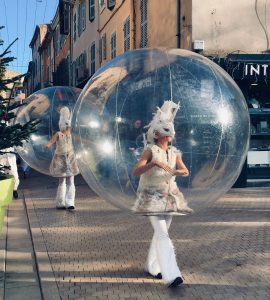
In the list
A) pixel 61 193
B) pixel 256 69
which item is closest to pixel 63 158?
pixel 61 193

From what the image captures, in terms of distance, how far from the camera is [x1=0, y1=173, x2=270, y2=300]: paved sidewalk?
4.88 meters

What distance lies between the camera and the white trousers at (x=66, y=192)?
9.44m

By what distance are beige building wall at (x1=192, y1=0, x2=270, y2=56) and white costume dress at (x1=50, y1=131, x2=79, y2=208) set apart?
501cm

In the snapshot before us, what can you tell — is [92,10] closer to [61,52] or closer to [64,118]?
[61,52]

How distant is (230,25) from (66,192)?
602 cm

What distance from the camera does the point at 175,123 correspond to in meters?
4.62

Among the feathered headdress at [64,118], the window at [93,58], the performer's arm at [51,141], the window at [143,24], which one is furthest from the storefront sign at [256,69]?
the window at [93,58]

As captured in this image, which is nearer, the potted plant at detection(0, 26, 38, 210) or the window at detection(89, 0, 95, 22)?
the potted plant at detection(0, 26, 38, 210)

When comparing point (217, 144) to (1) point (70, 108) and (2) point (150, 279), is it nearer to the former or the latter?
(2) point (150, 279)

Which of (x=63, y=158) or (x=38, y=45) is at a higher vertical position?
(x=38, y=45)

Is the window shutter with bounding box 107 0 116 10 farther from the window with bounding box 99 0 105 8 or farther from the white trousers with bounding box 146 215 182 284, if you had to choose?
the white trousers with bounding box 146 215 182 284

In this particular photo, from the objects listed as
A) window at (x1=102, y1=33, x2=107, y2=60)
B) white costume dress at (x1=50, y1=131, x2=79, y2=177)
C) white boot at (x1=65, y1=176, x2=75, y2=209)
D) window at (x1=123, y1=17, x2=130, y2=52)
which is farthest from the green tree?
window at (x1=102, y1=33, x2=107, y2=60)

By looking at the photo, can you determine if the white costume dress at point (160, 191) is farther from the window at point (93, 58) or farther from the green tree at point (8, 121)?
the window at point (93, 58)

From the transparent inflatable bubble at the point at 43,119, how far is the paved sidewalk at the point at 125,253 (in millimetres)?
1099
